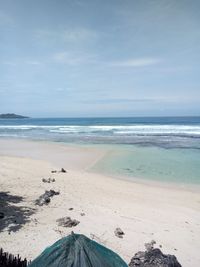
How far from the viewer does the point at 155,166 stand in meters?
16.4

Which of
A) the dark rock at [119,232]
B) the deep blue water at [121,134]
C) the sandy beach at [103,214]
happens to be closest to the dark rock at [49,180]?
the sandy beach at [103,214]

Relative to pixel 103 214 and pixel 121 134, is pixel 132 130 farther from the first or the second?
pixel 103 214

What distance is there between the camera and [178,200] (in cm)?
999

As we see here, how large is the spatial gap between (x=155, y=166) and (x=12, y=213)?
1044 cm

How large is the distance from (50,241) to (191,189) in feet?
23.7

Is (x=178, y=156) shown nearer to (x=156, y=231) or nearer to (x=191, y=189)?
(x=191, y=189)

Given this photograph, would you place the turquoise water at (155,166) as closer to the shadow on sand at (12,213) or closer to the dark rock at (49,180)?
the dark rock at (49,180)

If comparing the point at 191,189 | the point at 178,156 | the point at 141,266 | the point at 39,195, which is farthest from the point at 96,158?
the point at 141,266

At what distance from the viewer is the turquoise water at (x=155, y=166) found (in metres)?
13.8

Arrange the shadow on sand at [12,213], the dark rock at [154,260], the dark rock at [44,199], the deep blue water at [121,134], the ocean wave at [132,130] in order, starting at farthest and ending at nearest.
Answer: the ocean wave at [132,130] → the deep blue water at [121,134] → the dark rock at [44,199] → the shadow on sand at [12,213] → the dark rock at [154,260]

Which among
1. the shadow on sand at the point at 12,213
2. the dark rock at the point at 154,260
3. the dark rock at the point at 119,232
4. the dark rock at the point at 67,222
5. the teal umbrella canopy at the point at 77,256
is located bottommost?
the dark rock at the point at 119,232

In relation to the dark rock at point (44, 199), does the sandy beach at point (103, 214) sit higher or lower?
lower

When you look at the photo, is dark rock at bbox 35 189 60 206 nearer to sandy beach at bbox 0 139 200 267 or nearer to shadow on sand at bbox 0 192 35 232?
sandy beach at bbox 0 139 200 267

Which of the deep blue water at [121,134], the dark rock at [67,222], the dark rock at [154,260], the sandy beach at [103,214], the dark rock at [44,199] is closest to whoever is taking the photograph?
the dark rock at [154,260]
